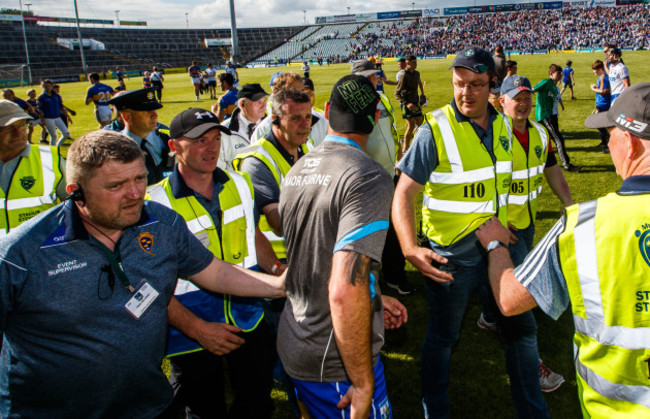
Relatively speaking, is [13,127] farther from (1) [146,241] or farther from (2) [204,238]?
(1) [146,241]

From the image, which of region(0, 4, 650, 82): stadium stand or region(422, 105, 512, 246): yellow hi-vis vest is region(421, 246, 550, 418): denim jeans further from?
region(0, 4, 650, 82): stadium stand

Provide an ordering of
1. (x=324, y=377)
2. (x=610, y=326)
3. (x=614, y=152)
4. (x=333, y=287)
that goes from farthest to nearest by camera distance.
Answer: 1. (x=324, y=377)
2. (x=614, y=152)
3. (x=333, y=287)
4. (x=610, y=326)

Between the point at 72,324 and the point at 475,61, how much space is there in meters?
2.88

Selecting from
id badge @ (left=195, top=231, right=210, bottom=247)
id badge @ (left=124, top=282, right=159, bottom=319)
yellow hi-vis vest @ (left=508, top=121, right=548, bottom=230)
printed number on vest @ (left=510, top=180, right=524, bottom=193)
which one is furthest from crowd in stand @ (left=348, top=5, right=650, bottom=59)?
id badge @ (left=124, top=282, right=159, bottom=319)

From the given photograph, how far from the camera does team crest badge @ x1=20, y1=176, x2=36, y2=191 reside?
139 inches

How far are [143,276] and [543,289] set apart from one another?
1.87 meters

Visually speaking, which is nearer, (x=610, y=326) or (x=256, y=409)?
Result: (x=610, y=326)

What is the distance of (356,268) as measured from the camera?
1.61m

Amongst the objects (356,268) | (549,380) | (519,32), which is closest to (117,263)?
(356,268)

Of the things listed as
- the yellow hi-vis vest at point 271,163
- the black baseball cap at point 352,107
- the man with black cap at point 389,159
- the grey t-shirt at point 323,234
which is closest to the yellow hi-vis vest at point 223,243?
the yellow hi-vis vest at point 271,163

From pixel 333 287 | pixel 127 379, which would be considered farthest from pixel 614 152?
pixel 127 379

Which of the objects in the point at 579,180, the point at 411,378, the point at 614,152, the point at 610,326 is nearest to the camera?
the point at 610,326

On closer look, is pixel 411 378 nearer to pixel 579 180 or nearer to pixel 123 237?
pixel 123 237

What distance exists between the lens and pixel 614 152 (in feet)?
5.66
